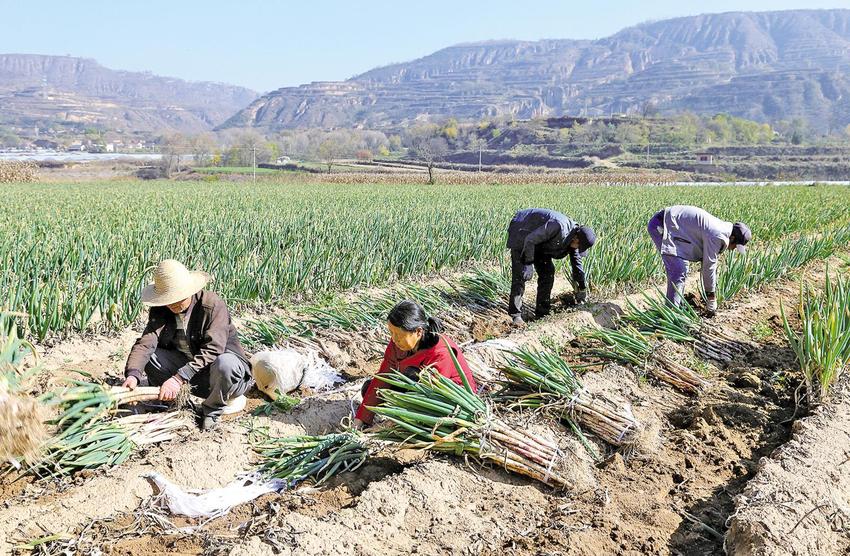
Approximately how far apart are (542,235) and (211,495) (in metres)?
3.84

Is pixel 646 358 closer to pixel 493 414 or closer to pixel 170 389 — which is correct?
pixel 493 414

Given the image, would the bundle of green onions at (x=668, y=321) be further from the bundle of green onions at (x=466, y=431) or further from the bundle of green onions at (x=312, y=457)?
the bundle of green onions at (x=312, y=457)

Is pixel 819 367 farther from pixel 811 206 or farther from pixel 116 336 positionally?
pixel 811 206

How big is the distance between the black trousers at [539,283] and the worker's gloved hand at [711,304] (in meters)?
1.34

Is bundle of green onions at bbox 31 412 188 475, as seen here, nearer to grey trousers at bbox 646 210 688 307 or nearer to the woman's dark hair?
the woman's dark hair

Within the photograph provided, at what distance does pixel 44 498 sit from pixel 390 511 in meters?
1.53

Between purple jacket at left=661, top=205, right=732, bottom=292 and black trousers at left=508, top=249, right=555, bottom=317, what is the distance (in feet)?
3.39

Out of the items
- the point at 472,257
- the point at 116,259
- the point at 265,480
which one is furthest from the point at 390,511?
the point at 472,257

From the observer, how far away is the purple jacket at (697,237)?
6.02m

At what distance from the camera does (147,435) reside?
3646mm

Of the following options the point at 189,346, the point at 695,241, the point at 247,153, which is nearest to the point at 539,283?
the point at 695,241

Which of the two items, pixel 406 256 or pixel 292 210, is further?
pixel 292 210

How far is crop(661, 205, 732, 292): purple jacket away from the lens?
19.8ft

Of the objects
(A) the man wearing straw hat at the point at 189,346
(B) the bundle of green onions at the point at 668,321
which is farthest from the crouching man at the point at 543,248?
(A) the man wearing straw hat at the point at 189,346
